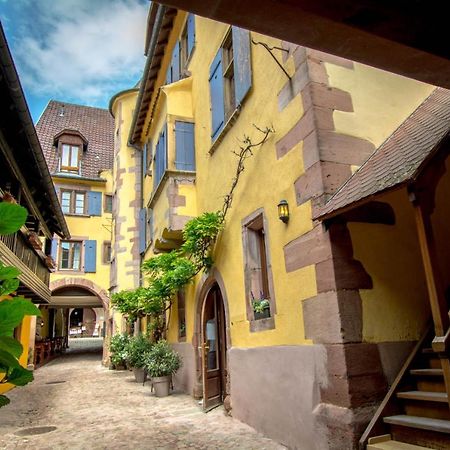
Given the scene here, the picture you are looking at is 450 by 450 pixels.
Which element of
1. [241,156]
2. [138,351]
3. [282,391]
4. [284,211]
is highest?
[241,156]

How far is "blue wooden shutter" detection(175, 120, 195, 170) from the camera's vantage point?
9.24m

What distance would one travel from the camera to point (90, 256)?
68.1 ft

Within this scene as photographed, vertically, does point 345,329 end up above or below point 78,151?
below

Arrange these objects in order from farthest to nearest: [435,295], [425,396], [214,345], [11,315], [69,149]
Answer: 1. [69,149]
2. [214,345]
3. [425,396]
4. [435,295]
5. [11,315]

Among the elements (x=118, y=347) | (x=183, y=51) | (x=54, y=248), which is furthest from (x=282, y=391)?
(x=54, y=248)

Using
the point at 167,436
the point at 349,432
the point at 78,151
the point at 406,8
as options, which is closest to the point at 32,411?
the point at 167,436

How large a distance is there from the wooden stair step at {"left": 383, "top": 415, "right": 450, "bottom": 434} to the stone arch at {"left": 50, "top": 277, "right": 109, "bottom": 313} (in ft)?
57.7

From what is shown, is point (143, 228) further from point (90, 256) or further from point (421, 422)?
point (421, 422)

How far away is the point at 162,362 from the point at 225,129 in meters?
5.09

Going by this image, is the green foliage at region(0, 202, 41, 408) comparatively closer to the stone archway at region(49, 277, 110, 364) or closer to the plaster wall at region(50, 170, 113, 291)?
the stone archway at region(49, 277, 110, 364)

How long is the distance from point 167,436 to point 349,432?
8.88ft

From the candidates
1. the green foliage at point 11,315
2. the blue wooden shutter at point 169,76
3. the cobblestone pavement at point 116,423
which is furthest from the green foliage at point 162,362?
the green foliage at point 11,315

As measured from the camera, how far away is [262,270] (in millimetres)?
6281

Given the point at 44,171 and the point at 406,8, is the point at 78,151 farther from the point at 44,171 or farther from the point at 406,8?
the point at 406,8
